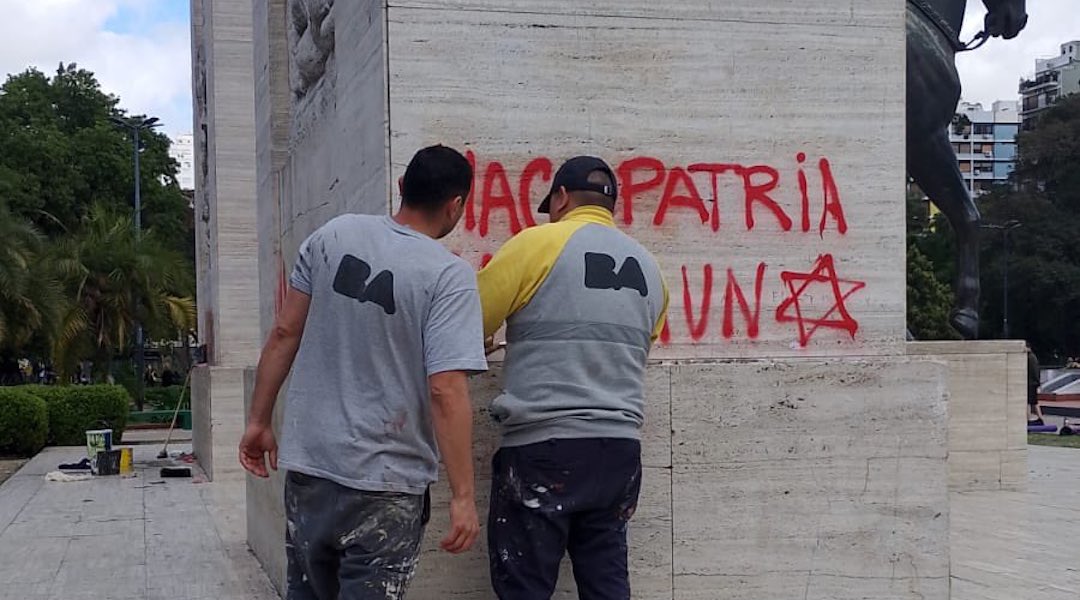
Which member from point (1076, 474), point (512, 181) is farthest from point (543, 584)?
point (1076, 474)

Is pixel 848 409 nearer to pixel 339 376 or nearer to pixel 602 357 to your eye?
pixel 602 357

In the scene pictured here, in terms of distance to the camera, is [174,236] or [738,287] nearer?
[738,287]

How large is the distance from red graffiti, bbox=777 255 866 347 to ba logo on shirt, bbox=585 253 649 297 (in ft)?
4.19

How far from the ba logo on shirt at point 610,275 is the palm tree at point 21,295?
67.1ft

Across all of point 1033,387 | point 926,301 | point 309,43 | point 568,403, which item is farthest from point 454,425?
point 926,301

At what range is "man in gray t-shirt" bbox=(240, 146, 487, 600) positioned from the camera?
319 cm

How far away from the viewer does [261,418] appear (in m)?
3.50

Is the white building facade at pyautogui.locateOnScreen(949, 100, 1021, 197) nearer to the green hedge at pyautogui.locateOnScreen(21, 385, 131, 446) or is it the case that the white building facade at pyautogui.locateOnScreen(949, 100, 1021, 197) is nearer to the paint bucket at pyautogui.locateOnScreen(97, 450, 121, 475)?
Answer: the green hedge at pyautogui.locateOnScreen(21, 385, 131, 446)

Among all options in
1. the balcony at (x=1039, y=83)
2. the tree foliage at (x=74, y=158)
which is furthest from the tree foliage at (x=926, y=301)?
the balcony at (x=1039, y=83)

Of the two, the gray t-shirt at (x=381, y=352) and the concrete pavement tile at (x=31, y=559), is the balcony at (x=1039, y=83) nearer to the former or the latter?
the concrete pavement tile at (x=31, y=559)

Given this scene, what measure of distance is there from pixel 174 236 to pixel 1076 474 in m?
40.3

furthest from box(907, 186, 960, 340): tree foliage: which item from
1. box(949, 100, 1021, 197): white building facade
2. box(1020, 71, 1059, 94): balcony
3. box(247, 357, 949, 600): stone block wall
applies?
box(949, 100, 1021, 197): white building facade

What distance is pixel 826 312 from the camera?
4918mm

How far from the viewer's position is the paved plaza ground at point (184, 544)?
615 centimetres
